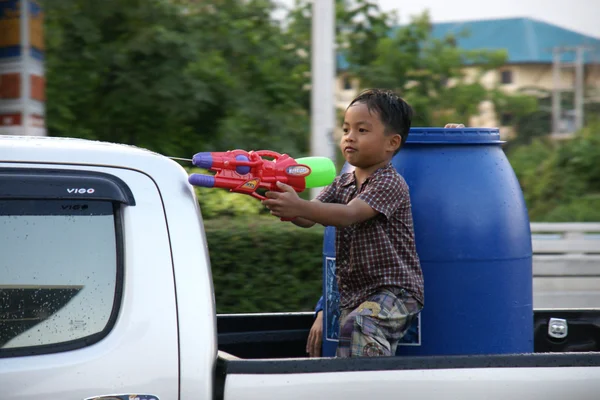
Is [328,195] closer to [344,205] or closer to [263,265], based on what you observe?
[344,205]

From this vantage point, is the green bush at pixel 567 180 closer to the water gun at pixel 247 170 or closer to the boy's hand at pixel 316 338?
the boy's hand at pixel 316 338

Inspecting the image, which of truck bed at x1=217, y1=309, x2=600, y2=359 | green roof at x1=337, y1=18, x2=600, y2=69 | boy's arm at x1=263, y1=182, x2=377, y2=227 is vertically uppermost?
green roof at x1=337, y1=18, x2=600, y2=69

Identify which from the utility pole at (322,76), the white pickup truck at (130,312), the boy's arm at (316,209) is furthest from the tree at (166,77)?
the white pickup truck at (130,312)

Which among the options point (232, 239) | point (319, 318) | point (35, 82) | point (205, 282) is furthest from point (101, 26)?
point (205, 282)

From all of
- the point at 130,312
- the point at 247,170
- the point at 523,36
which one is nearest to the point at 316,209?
the point at 247,170

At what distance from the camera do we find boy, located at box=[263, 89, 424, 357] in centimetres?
271

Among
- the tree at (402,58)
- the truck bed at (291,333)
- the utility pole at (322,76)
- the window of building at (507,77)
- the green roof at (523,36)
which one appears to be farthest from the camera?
the window of building at (507,77)

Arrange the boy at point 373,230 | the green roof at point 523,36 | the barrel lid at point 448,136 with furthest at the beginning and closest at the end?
the green roof at point 523,36
the barrel lid at point 448,136
the boy at point 373,230

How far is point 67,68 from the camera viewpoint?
963 centimetres

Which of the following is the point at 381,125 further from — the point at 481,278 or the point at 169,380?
the point at 169,380

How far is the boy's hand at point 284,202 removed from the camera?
2.51 m

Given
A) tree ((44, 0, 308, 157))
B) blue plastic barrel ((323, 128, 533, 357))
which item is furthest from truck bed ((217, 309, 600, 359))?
tree ((44, 0, 308, 157))

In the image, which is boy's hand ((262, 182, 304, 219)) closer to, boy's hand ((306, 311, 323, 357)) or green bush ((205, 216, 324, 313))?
boy's hand ((306, 311, 323, 357))

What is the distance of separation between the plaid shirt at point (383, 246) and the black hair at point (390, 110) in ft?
0.47
